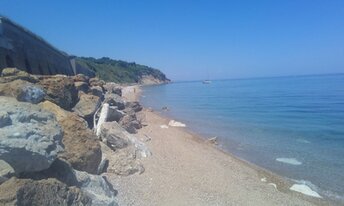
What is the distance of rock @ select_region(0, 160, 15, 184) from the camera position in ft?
13.8

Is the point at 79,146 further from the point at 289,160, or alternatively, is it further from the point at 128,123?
the point at 289,160

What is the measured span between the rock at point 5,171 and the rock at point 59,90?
6.44 m

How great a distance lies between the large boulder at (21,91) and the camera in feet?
24.0

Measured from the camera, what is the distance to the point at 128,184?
8383mm

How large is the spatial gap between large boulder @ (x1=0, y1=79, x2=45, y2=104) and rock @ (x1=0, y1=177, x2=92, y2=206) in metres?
3.61

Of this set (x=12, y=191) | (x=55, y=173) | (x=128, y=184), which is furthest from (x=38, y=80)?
(x=12, y=191)

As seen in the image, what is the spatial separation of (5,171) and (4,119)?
979 mm

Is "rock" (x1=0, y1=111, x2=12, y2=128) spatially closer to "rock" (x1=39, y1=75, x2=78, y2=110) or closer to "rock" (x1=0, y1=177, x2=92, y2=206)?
"rock" (x1=0, y1=177, x2=92, y2=206)

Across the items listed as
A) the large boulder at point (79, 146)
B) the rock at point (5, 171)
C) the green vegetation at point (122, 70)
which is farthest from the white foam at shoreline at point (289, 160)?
the green vegetation at point (122, 70)

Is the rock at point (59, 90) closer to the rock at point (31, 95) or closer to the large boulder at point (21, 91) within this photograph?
the rock at point (31, 95)

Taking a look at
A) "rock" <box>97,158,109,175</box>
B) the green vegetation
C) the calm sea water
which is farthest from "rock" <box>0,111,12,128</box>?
the green vegetation

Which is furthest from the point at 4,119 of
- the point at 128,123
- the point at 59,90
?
the point at 128,123

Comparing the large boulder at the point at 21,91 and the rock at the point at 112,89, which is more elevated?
the large boulder at the point at 21,91

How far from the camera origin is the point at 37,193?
4148mm
